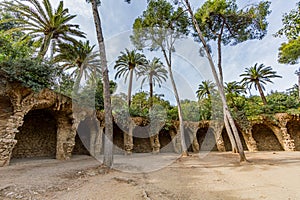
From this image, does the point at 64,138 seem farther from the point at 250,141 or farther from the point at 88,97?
the point at 250,141

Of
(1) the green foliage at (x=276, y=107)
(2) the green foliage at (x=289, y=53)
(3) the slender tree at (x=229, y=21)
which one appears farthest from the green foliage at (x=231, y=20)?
(1) the green foliage at (x=276, y=107)

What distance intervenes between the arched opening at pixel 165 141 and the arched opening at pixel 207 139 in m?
3.65

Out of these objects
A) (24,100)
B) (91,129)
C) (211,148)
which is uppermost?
(24,100)

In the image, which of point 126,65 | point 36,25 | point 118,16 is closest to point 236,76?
point 126,65

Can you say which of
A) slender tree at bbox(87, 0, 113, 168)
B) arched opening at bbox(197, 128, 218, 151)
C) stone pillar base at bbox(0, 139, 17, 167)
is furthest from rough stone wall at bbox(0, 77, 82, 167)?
arched opening at bbox(197, 128, 218, 151)

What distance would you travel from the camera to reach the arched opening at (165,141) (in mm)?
18033

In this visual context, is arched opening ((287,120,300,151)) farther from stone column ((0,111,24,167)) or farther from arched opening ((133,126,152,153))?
stone column ((0,111,24,167))

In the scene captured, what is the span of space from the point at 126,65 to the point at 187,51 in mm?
8183

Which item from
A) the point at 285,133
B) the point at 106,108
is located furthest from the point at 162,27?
the point at 285,133

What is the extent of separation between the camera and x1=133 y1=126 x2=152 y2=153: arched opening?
52.3 ft

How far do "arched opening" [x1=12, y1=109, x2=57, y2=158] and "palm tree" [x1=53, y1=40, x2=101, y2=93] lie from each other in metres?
4.16

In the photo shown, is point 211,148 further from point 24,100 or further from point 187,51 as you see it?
point 24,100

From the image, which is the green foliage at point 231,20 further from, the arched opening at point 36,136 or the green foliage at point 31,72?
the arched opening at point 36,136

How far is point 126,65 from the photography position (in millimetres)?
19984
